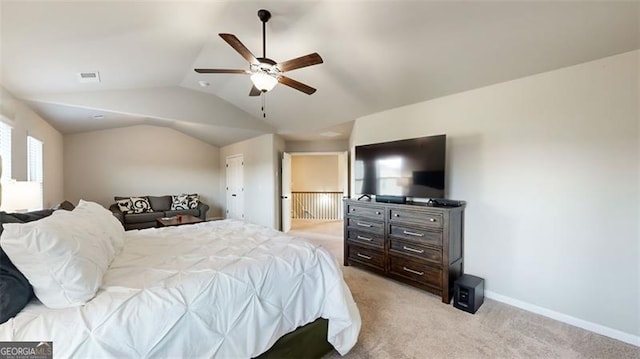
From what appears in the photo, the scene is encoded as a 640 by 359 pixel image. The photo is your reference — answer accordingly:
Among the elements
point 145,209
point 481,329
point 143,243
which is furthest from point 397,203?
point 145,209

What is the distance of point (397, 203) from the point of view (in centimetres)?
331

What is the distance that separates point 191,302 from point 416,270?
97.9 inches

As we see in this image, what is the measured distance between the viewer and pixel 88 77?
3.28m

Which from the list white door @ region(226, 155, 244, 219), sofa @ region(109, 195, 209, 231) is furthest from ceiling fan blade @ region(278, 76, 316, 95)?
sofa @ region(109, 195, 209, 231)

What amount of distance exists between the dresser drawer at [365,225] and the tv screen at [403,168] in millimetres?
420

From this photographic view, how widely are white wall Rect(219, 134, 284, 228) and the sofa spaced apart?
50.6 inches

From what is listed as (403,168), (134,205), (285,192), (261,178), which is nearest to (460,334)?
(403,168)

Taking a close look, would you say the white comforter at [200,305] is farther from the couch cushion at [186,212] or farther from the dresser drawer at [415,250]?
the couch cushion at [186,212]

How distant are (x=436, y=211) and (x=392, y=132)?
1.51 meters

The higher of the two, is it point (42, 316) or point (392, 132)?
point (392, 132)

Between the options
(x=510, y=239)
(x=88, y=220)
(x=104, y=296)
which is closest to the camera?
(x=104, y=296)

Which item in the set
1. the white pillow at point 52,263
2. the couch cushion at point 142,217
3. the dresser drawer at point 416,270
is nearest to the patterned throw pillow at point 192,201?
the couch cushion at point 142,217

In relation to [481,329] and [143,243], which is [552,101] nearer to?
[481,329]

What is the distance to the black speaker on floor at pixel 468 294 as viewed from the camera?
101 inches
